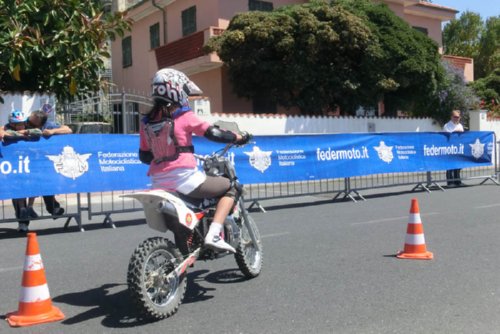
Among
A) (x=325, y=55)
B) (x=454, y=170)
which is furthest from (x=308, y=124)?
(x=454, y=170)

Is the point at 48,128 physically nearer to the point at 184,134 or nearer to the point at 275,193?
the point at 184,134

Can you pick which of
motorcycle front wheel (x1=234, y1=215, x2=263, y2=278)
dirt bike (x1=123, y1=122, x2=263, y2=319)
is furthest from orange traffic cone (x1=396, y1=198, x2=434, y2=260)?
dirt bike (x1=123, y1=122, x2=263, y2=319)

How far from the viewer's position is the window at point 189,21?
24719mm

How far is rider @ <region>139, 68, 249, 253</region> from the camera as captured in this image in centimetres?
480

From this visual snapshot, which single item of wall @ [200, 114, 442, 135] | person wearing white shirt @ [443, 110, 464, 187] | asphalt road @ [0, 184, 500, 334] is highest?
wall @ [200, 114, 442, 135]

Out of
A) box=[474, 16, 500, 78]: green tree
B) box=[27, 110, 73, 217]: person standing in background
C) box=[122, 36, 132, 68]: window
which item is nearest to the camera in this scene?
box=[27, 110, 73, 217]: person standing in background

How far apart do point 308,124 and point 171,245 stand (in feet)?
51.8

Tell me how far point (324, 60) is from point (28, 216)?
1404 centimetres

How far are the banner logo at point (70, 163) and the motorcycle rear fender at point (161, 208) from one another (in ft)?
15.4

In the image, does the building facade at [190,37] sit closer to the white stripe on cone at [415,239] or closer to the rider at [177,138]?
the white stripe on cone at [415,239]

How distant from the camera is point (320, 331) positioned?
424 cm

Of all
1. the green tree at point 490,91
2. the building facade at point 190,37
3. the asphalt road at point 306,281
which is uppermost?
the building facade at point 190,37

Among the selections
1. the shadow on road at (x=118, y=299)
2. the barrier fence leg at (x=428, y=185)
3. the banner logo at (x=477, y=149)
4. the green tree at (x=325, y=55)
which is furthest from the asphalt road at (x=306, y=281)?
the green tree at (x=325, y=55)

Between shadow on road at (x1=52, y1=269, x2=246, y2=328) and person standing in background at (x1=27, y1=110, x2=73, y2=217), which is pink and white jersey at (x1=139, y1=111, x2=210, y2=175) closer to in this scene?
shadow on road at (x1=52, y1=269, x2=246, y2=328)
